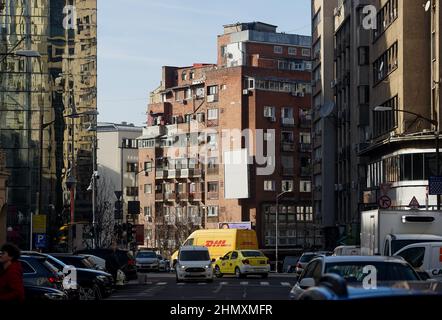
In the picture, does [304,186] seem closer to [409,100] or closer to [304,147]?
[304,147]

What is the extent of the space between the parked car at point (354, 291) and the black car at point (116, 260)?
3765cm

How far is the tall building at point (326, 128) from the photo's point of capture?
91.4 metres

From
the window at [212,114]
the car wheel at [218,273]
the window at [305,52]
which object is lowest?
the car wheel at [218,273]

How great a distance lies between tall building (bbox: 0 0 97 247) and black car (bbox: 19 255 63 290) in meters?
51.5

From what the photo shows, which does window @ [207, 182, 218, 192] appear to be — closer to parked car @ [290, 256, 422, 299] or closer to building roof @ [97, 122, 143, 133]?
building roof @ [97, 122, 143, 133]

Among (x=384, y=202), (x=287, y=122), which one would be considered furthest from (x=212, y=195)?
(x=384, y=202)

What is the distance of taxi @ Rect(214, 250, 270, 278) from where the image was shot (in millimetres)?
60344

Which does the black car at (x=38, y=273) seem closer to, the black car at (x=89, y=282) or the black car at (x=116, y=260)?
the black car at (x=89, y=282)

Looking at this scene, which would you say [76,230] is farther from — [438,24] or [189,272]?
[438,24]

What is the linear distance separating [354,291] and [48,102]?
8099cm

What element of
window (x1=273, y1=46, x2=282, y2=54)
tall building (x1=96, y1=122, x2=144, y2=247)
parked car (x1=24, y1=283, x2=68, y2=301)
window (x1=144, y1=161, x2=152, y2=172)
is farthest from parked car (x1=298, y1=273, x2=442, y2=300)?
tall building (x1=96, y1=122, x2=144, y2=247)

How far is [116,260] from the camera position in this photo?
47.2 meters

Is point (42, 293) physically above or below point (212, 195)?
below

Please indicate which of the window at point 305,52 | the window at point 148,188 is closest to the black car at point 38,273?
the window at point 305,52
